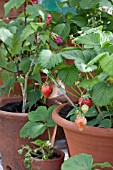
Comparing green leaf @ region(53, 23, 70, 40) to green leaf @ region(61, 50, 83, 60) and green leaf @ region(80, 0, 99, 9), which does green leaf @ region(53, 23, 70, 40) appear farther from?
green leaf @ region(61, 50, 83, 60)

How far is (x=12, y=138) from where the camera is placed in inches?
72.9

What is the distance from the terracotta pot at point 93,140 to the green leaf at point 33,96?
16.0 inches

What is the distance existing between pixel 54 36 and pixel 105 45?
39 cm

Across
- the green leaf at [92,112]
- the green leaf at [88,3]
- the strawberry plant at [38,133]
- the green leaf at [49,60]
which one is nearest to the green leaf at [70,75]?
the green leaf at [49,60]

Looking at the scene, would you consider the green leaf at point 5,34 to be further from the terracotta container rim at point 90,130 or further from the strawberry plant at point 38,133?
the terracotta container rim at point 90,130

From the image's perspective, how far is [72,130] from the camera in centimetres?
146

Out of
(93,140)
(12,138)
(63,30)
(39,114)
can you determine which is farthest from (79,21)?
(93,140)

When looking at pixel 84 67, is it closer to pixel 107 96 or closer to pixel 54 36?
pixel 107 96

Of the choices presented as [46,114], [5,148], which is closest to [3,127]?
[5,148]

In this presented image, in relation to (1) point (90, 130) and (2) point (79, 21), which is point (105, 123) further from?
(2) point (79, 21)

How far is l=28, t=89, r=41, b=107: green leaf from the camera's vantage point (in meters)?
1.92

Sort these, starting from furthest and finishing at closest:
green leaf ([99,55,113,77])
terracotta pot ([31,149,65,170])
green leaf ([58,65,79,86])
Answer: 1. terracotta pot ([31,149,65,170])
2. green leaf ([58,65,79,86])
3. green leaf ([99,55,113,77])

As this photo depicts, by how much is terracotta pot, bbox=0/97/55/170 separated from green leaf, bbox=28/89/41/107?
0.13m

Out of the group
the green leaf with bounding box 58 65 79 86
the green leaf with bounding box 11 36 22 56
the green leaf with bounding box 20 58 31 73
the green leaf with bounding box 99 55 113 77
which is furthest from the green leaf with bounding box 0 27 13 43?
the green leaf with bounding box 99 55 113 77
